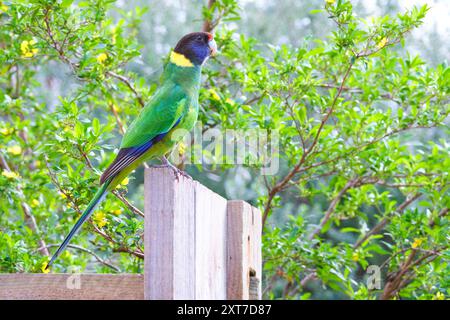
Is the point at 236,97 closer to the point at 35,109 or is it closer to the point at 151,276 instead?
the point at 35,109

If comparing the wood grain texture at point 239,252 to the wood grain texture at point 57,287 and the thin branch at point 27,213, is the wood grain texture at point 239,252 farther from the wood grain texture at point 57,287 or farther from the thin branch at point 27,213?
the thin branch at point 27,213

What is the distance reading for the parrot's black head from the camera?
3.02 m

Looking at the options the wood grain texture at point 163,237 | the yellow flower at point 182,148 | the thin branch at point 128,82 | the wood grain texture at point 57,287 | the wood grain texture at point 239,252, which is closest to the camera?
the wood grain texture at point 163,237

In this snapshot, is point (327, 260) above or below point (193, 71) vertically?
below

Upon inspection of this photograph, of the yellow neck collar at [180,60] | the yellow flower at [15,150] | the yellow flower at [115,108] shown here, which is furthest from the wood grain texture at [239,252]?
the yellow flower at [15,150]

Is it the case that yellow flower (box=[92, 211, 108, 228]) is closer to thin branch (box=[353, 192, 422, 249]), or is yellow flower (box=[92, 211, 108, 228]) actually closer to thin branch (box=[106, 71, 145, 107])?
thin branch (box=[106, 71, 145, 107])

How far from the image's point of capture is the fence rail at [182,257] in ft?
5.28

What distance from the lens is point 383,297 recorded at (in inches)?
139

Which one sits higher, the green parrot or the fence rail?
the green parrot

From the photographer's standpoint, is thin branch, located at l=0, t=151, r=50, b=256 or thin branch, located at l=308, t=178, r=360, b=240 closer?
thin branch, located at l=0, t=151, r=50, b=256

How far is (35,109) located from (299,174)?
157 cm

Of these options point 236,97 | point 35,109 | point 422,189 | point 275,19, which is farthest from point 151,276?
point 275,19

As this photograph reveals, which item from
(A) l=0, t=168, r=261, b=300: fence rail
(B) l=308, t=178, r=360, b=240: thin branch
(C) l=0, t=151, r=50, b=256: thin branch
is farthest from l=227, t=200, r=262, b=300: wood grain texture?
(C) l=0, t=151, r=50, b=256: thin branch
